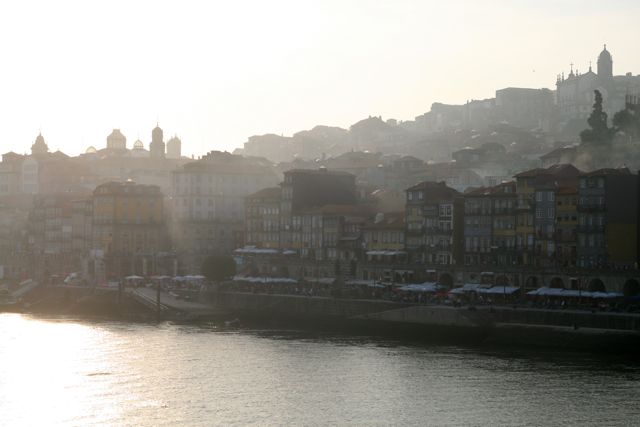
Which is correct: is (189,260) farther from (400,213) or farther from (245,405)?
(245,405)

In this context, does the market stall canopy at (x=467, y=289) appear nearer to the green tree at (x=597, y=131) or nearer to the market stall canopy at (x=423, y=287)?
the market stall canopy at (x=423, y=287)

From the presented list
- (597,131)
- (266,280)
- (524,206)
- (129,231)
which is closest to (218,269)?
(266,280)

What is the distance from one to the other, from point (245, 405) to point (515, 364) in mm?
19940

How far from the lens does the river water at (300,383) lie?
62281 mm

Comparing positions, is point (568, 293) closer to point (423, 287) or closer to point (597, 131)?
point (423, 287)

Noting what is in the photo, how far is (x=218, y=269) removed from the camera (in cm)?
12231

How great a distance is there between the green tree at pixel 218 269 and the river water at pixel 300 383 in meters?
27.2

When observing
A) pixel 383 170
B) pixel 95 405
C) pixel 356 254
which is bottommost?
pixel 95 405

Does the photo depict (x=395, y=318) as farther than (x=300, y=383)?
Yes

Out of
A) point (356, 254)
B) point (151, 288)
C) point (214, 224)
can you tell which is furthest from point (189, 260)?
point (356, 254)

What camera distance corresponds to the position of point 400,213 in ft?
407

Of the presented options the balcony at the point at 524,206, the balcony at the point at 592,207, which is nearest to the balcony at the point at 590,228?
the balcony at the point at 592,207

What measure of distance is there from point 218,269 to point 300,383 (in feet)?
167

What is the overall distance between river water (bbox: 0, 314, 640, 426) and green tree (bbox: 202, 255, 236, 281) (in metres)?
27.2
